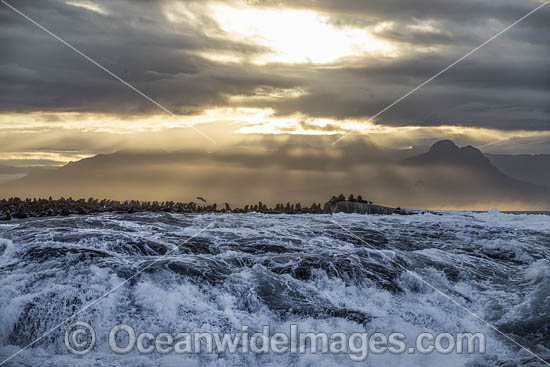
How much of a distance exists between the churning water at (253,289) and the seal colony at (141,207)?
431 cm

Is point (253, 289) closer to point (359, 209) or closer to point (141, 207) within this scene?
point (141, 207)

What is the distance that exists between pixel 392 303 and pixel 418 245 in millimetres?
6330

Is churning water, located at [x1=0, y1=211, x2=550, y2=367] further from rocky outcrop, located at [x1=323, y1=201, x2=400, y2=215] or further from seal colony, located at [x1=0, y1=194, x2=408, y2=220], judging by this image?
rocky outcrop, located at [x1=323, y1=201, x2=400, y2=215]

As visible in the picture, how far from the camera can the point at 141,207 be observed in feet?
81.5

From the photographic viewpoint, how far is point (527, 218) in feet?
95.9

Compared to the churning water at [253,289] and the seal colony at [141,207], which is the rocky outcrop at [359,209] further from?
the churning water at [253,289]

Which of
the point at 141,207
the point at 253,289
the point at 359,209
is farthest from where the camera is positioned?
the point at 359,209

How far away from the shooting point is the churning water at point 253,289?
9.97 meters

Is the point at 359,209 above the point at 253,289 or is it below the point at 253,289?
above

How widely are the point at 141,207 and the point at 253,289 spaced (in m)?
14.5

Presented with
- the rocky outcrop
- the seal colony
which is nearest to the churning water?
the seal colony

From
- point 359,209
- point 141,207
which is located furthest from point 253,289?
point 359,209

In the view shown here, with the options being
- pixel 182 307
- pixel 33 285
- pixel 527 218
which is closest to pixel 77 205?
pixel 33 285

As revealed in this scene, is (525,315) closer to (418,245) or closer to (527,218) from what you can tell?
(418,245)
